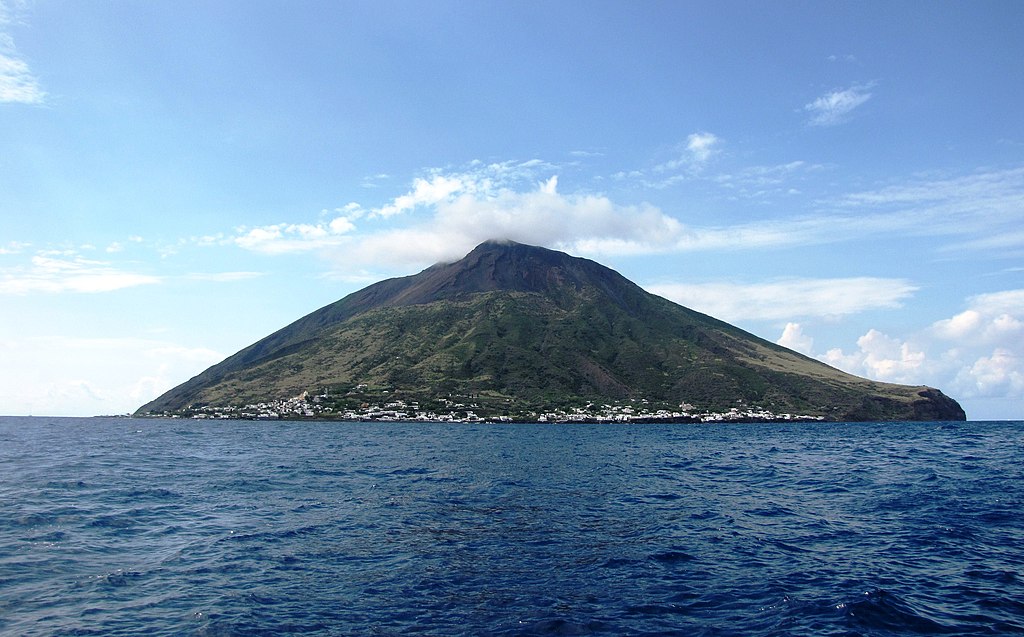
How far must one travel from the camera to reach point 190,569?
3148 cm

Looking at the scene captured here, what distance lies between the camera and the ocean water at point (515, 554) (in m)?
24.4

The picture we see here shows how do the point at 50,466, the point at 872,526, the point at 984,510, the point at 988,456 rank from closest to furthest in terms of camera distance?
the point at 872,526
the point at 984,510
the point at 50,466
the point at 988,456

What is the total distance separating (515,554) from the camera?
34562 millimetres

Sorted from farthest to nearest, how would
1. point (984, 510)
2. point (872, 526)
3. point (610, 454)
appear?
point (610, 454) → point (984, 510) → point (872, 526)

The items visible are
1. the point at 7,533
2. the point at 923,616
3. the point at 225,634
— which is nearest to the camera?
the point at 225,634

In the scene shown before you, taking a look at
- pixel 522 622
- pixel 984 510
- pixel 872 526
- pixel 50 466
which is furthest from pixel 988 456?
pixel 50 466

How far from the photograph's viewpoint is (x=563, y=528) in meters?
41.2

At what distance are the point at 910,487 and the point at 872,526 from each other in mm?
18388

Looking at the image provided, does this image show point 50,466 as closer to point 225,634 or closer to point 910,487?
point 225,634

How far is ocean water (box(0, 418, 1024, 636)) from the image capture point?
24.4 metres

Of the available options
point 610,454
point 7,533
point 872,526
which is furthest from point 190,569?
point 610,454

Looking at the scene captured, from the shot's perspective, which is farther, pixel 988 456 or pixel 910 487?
pixel 988 456

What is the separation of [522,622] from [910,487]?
155 feet

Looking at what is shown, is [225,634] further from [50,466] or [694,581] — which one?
[50,466]
